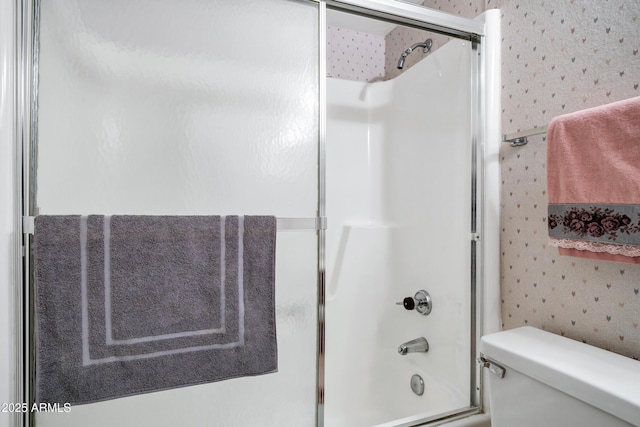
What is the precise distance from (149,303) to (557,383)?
0.97 meters

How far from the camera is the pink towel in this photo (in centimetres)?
79

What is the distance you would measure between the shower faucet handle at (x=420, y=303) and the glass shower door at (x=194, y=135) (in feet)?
2.07

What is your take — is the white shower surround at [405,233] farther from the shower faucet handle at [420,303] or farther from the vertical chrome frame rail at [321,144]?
the vertical chrome frame rail at [321,144]

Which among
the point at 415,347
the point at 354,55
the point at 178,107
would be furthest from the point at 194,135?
the point at 354,55

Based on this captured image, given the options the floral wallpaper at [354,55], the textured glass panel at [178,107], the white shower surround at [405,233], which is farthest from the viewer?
the floral wallpaper at [354,55]

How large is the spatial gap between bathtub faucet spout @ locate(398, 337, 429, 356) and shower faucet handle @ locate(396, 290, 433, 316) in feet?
0.39

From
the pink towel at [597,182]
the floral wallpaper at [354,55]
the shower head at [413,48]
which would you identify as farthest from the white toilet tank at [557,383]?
the floral wallpaper at [354,55]

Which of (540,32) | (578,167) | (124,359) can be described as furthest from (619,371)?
Answer: (124,359)

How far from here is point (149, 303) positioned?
87 cm

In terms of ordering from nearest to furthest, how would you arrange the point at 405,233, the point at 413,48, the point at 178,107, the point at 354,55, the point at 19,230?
the point at 19,230 → the point at 178,107 → the point at 413,48 → the point at 405,233 → the point at 354,55

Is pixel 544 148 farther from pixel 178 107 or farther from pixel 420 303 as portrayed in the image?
pixel 178 107

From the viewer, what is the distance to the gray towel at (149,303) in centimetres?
80

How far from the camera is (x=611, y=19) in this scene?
0.90m

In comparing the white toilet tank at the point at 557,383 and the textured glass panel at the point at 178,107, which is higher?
the textured glass panel at the point at 178,107
